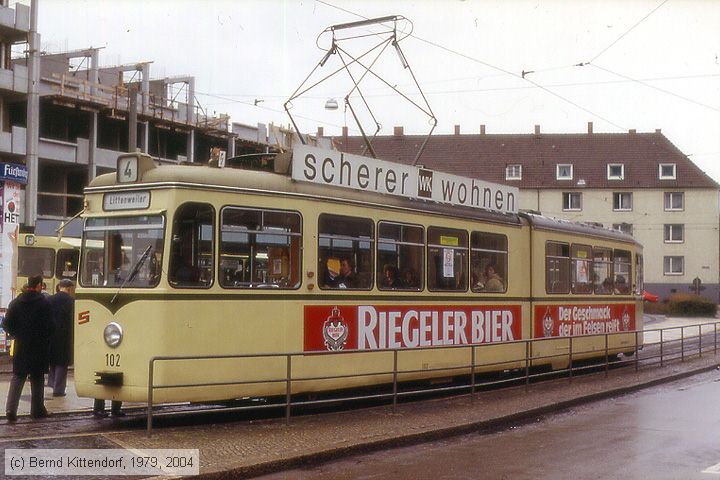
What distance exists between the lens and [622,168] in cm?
7725

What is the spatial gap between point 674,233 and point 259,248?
2692 inches

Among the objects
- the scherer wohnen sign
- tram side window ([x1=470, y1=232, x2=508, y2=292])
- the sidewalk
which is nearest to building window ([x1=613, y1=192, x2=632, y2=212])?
the scherer wohnen sign

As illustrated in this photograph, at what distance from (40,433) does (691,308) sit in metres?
50.9

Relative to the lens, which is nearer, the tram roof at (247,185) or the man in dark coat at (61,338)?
the tram roof at (247,185)

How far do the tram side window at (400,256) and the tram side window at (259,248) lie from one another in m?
1.78

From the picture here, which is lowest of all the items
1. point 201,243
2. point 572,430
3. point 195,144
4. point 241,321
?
point 572,430

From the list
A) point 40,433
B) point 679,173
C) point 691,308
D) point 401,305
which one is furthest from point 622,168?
point 40,433

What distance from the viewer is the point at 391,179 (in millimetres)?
14883

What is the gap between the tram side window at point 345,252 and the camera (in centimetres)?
1341

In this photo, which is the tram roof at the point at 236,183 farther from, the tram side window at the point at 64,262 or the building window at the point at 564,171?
the building window at the point at 564,171

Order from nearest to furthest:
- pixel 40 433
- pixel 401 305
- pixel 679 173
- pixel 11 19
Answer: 1. pixel 40 433
2. pixel 401 305
3. pixel 11 19
4. pixel 679 173

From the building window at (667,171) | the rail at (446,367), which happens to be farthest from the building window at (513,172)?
the rail at (446,367)

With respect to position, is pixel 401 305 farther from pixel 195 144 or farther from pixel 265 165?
pixel 195 144

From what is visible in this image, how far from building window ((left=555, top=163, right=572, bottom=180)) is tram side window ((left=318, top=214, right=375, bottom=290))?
6547cm
